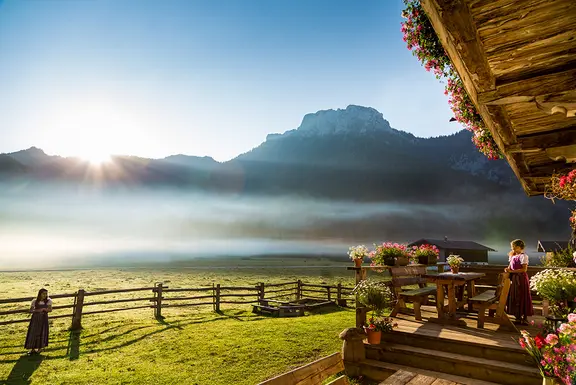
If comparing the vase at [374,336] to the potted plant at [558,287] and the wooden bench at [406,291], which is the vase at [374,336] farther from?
the potted plant at [558,287]

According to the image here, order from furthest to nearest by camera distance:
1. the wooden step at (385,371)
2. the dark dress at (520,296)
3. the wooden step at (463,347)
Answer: the dark dress at (520,296)
the wooden step at (385,371)
the wooden step at (463,347)

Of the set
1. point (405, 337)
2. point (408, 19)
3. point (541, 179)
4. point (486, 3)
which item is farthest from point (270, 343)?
point (486, 3)

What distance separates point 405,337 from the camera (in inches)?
267

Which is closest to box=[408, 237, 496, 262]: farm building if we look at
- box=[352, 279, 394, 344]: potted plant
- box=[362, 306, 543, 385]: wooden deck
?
box=[362, 306, 543, 385]: wooden deck

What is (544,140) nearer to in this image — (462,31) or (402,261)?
(462,31)

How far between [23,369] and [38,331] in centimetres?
171

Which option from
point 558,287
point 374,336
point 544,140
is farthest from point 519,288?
point 544,140

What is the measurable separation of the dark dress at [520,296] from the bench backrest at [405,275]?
6.69ft

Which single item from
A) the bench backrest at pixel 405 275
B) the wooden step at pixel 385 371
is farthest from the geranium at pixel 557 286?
the bench backrest at pixel 405 275

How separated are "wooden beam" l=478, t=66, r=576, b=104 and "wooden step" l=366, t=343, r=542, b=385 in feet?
14.7

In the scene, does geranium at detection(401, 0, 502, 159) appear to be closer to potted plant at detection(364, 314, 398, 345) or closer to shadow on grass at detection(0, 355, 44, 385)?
potted plant at detection(364, 314, 398, 345)

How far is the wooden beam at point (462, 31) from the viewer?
218 centimetres

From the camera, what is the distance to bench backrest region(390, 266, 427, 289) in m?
7.97

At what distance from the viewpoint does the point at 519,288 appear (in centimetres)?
766
